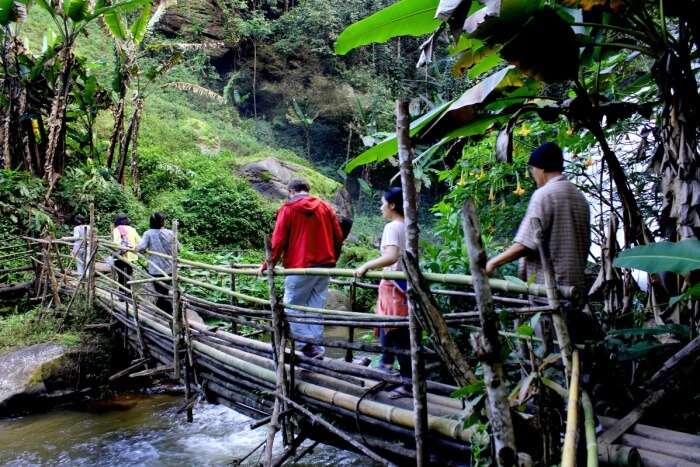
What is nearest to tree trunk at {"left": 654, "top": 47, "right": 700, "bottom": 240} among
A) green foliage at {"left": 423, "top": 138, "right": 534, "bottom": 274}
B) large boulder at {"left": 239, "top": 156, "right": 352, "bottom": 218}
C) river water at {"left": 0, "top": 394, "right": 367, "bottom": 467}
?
green foliage at {"left": 423, "top": 138, "right": 534, "bottom": 274}

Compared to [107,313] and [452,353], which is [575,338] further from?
[107,313]

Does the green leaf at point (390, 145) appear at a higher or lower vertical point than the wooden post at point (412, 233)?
higher

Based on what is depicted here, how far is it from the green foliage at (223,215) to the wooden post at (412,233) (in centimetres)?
1051

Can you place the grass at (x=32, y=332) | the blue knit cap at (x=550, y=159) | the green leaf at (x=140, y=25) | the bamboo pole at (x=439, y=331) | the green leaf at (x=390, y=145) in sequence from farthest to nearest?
the green leaf at (x=140, y=25), the grass at (x=32, y=332), the green leaf at (x=390, y=145), the blue knit cap at (x=550, y=159), the bamboo pole at (x=439, y=331)

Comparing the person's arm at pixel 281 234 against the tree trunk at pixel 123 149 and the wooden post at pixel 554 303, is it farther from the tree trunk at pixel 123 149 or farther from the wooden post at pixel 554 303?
the tree trunk at pixel 123 149

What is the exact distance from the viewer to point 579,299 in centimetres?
176

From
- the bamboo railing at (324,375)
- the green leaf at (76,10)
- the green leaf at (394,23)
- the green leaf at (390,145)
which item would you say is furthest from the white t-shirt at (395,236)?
the green leaf at (76,10)

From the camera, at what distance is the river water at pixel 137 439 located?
4555 millimetres

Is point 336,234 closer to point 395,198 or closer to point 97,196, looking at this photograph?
point 395,198

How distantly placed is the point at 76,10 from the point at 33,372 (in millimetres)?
5869

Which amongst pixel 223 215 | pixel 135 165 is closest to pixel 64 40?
pixel 135 165

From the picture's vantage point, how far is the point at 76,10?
8492mm

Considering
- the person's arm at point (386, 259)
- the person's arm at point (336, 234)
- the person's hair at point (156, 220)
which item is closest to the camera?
the person's arm at point (386, 259)

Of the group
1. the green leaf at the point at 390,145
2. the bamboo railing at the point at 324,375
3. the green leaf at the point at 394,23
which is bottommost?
the bamboo railing at the point at 324,375
